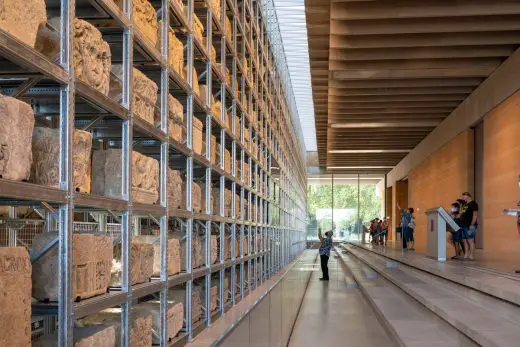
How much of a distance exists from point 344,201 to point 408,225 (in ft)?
83.7

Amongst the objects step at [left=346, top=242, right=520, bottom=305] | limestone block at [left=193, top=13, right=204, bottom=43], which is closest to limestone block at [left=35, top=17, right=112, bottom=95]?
limestone block at [left=193, top=13, right=204, bottom=43]

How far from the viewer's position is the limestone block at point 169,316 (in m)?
4.70

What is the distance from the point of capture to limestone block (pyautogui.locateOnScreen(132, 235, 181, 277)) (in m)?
4.70

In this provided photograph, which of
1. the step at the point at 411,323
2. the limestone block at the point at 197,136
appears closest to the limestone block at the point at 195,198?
the limestone block at the point at 197,136

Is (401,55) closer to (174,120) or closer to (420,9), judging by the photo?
(420,9)

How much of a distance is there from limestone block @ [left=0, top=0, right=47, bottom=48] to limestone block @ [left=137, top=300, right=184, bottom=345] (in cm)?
246

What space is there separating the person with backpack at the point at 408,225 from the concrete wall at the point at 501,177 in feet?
10.2

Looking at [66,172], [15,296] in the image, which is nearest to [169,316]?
[66,172]

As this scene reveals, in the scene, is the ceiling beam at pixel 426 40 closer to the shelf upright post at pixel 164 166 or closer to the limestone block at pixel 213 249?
the limestone block at pixel 213 249

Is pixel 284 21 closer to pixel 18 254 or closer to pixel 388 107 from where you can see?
pixel 388 107

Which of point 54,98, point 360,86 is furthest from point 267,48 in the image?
→ point 54,98

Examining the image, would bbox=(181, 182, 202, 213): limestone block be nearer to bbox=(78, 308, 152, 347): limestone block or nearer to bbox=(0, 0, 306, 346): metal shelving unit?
bbox=(0, 0, 306, 346): metal shelving unit

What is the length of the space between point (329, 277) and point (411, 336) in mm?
13328

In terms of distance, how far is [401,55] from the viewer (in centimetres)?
1370
